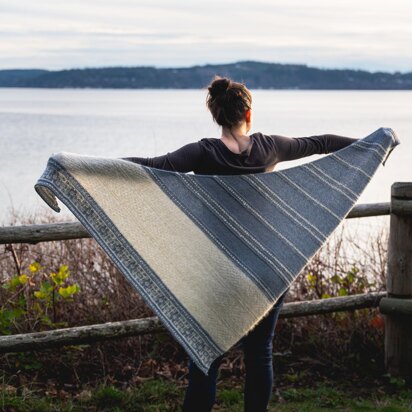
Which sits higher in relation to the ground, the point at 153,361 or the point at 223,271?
the point at 223,271

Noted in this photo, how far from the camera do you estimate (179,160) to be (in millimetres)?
3578

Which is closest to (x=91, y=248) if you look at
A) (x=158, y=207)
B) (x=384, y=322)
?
(x=384, y=322)

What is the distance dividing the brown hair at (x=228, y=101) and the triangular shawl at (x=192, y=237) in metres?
0.26

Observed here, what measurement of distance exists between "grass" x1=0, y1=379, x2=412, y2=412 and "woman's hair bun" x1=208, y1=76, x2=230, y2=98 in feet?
6.45

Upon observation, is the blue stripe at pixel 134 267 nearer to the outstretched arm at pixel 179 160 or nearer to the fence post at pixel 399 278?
the outstretched arm at pixel 179 160

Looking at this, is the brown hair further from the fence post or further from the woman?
the fence post

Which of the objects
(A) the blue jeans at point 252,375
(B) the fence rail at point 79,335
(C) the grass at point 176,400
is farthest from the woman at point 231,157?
(C) the grass at point 176,400

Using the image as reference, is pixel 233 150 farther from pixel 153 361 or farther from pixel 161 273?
pixel 153 361

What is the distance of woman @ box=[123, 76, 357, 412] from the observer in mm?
3598

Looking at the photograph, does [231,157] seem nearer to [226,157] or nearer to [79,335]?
[226,157]

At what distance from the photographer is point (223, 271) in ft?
11.9

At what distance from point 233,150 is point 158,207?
1.35 feet

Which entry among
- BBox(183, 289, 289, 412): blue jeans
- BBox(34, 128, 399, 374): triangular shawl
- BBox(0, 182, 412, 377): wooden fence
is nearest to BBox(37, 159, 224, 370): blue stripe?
BBox(34, 128, 399, 374): triangular shawl

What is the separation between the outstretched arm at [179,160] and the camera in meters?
3.56
